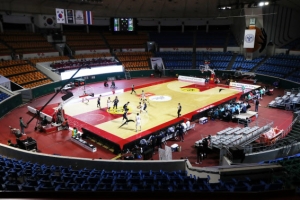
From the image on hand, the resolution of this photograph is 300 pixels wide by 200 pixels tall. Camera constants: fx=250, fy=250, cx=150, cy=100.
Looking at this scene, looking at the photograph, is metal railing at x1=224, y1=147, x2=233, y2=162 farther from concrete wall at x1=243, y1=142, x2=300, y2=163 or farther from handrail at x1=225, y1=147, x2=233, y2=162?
concrete wall at x1=243, y1=142, x2=300, y2=163

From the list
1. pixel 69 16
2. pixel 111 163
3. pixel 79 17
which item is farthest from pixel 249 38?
pixel 111 163

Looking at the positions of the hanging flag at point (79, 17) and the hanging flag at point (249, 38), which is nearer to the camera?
the hanging flag at point (79, 17)

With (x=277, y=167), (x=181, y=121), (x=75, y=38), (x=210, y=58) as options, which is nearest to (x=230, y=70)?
(x=210, y=58)

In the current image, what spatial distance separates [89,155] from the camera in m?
16.7

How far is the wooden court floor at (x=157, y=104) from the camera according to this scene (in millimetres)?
21141

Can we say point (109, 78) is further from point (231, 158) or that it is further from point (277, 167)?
point (277, 167)

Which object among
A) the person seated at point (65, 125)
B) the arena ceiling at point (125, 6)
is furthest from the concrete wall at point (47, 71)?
the person seated at point (65, 125)

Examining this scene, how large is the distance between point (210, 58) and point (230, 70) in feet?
19.2

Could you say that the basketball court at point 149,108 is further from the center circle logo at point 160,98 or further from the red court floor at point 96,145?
the red court floor at point 96,145

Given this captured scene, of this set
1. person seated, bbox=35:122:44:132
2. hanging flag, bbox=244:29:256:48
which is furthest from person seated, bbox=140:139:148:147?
hanging flag, bbox=244:29:256:48

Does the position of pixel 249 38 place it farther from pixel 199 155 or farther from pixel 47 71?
pixel 47 71

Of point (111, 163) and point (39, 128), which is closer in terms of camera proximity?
point (111, 163)

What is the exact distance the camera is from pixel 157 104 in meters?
27.2

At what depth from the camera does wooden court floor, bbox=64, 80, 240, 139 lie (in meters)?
21.1
